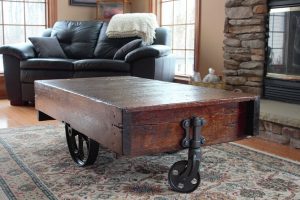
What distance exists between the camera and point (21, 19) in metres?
5.22

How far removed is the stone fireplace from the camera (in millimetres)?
3266

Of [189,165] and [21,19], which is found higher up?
[21,19]

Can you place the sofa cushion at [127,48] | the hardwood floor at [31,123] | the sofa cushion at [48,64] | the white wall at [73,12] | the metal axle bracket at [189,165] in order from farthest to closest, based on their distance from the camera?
the white wall at [73,12] < the sofa cushion at [127,48] < the sofa cushion at [48,64] < the hardwood floor at [31,123] < the metal axle bracket at [189,165]

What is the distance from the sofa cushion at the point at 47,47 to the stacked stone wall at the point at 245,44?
206 cm

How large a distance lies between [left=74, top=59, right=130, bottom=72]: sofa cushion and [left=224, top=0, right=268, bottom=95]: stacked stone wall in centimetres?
105

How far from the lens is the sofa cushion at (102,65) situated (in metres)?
3.98

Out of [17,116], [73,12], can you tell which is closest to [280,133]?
[17,116]

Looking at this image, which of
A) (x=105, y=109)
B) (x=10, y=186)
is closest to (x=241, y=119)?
(x=105, y=109)

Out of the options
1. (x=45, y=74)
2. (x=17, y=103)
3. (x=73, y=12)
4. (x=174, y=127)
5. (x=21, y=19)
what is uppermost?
(x=73, y=12)

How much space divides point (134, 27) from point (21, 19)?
172cm

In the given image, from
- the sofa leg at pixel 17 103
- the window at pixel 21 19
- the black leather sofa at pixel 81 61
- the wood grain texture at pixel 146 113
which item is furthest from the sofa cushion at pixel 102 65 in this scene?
the wood grain texture at pixel 146 113

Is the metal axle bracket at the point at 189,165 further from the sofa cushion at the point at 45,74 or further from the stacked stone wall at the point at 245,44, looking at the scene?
the sofa cushion at the point at 45,74

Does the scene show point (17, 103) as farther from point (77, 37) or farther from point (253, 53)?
point (253, 53)

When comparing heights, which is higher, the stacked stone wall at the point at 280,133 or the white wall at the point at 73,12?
the white wall at the point at 73,12
